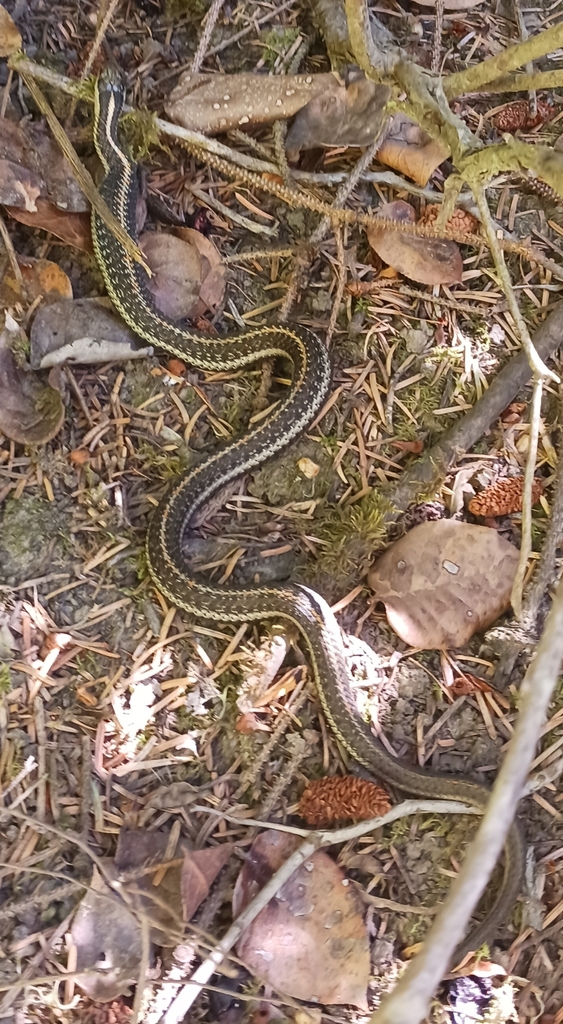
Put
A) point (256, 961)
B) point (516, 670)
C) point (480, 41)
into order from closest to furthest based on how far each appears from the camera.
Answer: point (256, 961) → point (516, 670) → point (480, 41)

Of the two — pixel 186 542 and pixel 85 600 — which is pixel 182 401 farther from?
pixel 85 600

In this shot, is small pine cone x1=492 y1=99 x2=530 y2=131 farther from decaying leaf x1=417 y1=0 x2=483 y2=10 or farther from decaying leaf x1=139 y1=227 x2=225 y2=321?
decaying leaf x1=139 y1=227 x2=225 y2=321

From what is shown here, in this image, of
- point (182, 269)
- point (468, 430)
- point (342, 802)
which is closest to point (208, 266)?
point (182, 269)

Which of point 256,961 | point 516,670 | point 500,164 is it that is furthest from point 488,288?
point 256,961

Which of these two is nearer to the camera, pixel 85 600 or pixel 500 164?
pixel 500 164

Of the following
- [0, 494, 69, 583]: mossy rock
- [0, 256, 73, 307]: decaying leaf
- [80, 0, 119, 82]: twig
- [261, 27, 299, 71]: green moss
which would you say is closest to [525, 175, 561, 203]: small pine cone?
[261, 27, 299, 71]: green moss

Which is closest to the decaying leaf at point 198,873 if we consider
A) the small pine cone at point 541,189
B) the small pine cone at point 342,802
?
the small pine cone at point 342,802
